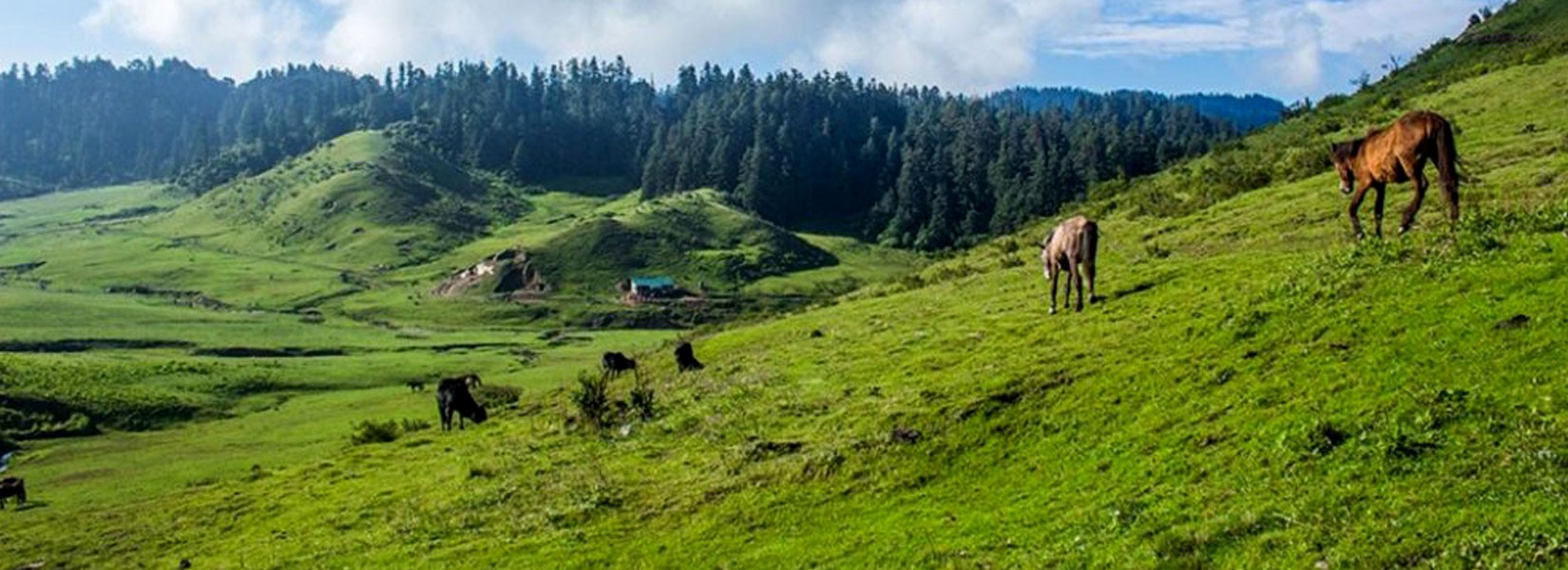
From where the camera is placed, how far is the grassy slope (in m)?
14.0

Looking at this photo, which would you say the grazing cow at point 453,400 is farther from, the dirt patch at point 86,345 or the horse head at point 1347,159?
the dirt patch at point 86,345

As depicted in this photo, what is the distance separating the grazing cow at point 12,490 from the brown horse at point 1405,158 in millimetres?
54761

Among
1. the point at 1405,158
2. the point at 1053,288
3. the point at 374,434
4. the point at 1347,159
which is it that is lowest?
the point at 374,434

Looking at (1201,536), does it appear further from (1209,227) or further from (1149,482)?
(1209,227)

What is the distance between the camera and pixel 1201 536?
46.0ft

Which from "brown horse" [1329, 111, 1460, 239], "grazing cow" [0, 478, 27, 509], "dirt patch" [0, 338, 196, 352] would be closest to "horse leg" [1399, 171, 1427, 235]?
"brown horse" [1329, 111, 1460, 239]

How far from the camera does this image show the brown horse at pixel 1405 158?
78.1 feet

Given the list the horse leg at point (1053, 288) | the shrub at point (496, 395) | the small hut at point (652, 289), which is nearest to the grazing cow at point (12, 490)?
the shrub at point (496, 395)

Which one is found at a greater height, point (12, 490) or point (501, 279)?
point (501, 279)

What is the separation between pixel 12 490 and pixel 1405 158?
56.0 m

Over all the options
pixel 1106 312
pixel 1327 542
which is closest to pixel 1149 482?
pixel 1327 542

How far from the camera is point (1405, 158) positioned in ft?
80.7

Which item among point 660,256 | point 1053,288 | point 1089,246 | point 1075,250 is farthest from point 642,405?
point 660,256

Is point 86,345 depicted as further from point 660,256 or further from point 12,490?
point 660,256
